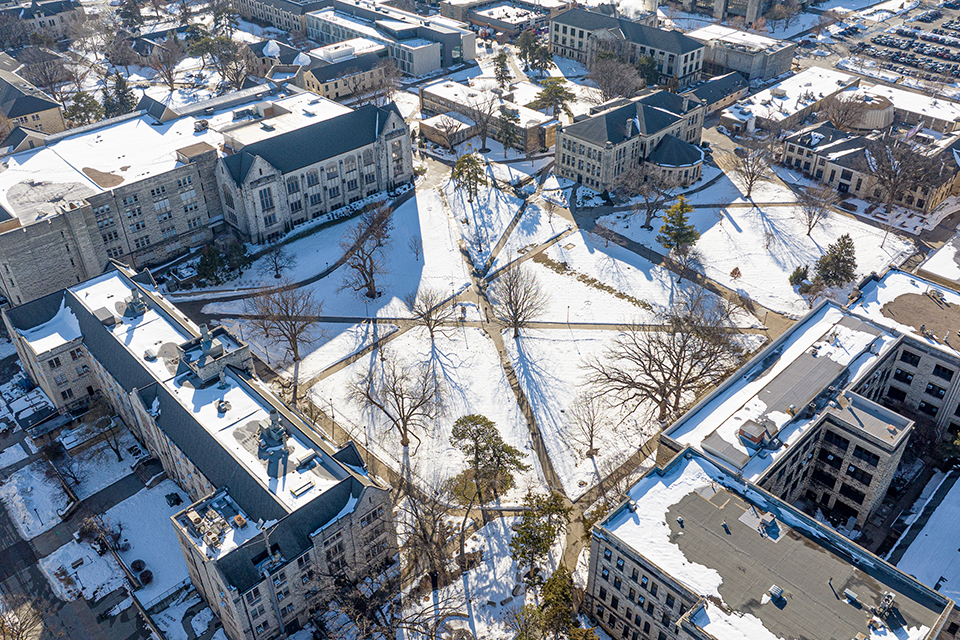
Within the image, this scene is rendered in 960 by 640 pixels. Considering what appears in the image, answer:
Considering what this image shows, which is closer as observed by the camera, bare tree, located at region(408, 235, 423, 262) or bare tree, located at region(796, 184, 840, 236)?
bare tree, located at region(408, 235, 423, 262)

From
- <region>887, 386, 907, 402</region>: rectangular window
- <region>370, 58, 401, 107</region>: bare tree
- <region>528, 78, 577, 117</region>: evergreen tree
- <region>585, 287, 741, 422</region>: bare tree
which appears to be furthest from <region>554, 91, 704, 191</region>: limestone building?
<region>887, 386, 907, 402</region>: rectangular window

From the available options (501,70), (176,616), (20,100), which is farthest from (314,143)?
(176,616)

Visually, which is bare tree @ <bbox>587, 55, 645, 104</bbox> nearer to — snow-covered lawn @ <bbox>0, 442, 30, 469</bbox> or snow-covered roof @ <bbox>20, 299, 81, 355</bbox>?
snow-covered roof @ <bbox>20, 299, 81, 355</bbox>

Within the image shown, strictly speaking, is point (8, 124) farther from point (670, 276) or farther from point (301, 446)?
point (670, 276)

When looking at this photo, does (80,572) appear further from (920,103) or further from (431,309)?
(920,103)

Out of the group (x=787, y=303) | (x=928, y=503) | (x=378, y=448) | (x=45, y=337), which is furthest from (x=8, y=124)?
(x=928, y=503)

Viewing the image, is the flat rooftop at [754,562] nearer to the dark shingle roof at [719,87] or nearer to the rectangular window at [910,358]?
the rectangular window at [910,358]
